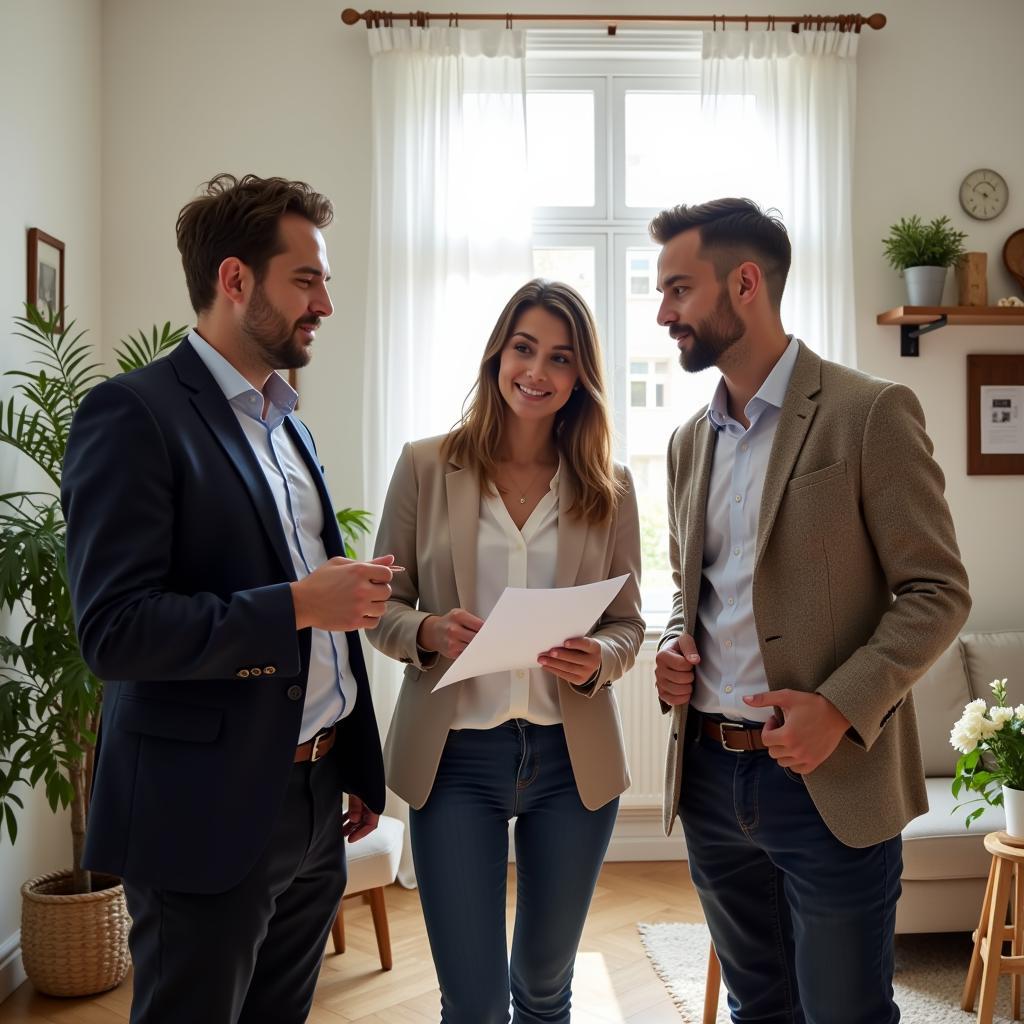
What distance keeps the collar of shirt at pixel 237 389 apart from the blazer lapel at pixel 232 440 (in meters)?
0.02

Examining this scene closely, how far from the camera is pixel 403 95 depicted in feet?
12.8

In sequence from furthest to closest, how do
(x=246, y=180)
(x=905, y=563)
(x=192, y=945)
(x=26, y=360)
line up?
(x=26, y=360)
(x=246, y=180)
(x=905, y=563)
(x=192, y=945)

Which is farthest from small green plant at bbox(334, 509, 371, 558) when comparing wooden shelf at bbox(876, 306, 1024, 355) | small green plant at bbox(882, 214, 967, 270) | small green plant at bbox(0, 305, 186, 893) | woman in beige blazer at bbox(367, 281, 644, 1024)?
small green plant at bbox(882, 214, 967, 270)

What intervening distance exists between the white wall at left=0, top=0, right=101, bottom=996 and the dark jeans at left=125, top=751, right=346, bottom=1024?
1716 mm

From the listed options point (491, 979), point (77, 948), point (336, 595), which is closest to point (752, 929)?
point (491, 979)

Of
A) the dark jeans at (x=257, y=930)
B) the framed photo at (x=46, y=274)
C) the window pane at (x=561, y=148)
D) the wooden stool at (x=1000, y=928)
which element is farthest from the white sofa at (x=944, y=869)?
the framed photo at (x=46, y=274)

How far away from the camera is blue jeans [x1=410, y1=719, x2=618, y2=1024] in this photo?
1784mm

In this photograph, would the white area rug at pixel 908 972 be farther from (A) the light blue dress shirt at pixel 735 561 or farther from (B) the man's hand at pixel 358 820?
(A) the light blue dress shirt at pixel 735 561

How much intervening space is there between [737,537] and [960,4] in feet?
11.3

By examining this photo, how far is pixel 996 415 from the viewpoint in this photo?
4152mm

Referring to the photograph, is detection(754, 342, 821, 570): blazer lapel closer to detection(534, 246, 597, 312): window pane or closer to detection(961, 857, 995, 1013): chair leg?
detection(961, 857, 995, 1013): chair leg

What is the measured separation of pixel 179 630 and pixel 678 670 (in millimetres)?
829

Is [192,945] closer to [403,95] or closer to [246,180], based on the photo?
[246,180]

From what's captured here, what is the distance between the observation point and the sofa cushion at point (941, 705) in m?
3.55
